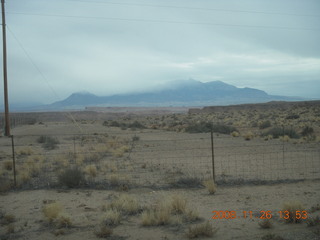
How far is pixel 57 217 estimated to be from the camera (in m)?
8.95

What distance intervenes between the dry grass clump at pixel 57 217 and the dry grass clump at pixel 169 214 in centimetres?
206

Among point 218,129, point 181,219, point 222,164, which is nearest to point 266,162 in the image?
point 222,164

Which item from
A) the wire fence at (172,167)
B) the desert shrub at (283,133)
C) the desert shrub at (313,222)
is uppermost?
the desert shrub at (283,133)

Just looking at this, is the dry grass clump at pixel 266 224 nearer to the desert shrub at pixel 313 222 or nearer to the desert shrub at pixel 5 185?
the desert shrub at pixel 313 222

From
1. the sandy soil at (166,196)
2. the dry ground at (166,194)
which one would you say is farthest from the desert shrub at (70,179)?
the sandy soil at (166,196)

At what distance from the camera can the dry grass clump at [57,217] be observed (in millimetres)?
8523

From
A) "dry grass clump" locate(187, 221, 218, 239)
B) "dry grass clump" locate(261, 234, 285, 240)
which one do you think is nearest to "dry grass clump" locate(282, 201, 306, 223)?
"dry grass clump" locate(261, 234, 285, 240)

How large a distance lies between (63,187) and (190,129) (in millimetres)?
28903

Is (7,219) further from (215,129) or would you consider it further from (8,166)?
(215,129)

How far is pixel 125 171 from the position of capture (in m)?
16.8
